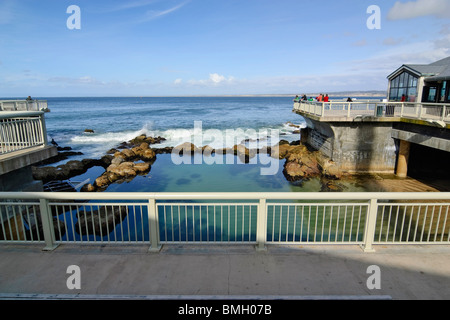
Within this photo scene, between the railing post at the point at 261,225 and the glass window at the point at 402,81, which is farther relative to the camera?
the glass window at the point at 402,81

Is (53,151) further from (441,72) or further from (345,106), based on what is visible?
(441,72)

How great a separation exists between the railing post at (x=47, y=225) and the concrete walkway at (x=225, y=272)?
144 mm

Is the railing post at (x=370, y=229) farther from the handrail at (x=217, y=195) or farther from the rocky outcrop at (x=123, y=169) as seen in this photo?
the rocky outcrop at (x=123, y=169)

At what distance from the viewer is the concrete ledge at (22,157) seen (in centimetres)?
835

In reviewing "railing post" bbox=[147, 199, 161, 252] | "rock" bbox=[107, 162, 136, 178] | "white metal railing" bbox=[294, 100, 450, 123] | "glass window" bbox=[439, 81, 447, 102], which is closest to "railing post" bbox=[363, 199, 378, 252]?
"railing post" bbox=[147, 199, 161, 252]

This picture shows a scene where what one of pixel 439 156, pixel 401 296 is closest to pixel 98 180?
pixel 401 296

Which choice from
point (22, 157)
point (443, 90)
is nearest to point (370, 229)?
point (22, 157)

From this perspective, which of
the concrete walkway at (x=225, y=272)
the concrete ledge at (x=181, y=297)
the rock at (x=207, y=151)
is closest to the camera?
the concrete ledge at (x=181, y=297)

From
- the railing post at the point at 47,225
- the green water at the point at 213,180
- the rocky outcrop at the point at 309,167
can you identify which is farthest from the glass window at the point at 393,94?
the railing post at the point at 47,225

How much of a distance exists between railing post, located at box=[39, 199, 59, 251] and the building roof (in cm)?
2217

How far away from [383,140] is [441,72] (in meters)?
5.90

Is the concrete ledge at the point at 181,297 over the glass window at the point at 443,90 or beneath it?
beneath

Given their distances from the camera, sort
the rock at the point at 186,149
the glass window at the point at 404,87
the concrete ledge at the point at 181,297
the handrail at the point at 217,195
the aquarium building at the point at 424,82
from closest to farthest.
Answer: the concrete ledge at the point at 181,297 → the handrail at the point at 217,195 → the aquarium building at the point at 424,82 → the glass window at the point at 404,87 → the rock at the point at 186,149

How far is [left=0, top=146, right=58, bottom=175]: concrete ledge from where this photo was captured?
8352 millimetres
